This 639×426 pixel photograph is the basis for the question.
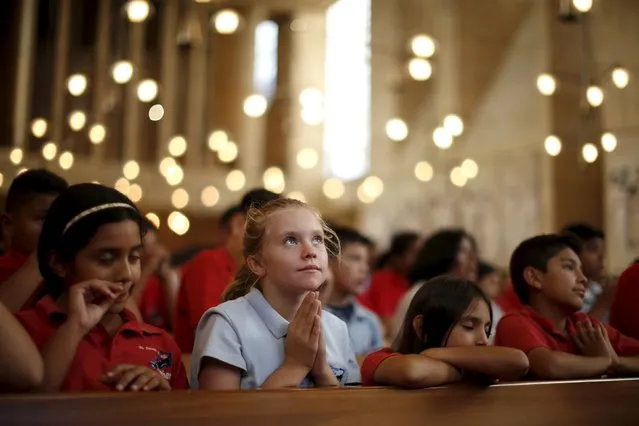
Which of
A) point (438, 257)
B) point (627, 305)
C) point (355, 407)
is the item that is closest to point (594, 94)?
point (438, 257)

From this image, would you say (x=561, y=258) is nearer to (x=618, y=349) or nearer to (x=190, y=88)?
(x=618, y=349)

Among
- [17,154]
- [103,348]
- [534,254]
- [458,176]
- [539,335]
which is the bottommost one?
[539,335]

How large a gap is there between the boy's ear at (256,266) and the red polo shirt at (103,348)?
15.4 inches

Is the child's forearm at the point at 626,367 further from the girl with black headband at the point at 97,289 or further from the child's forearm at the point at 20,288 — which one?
the child's forearm at the point at 20,288

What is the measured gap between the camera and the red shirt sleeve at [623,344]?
3475 millimetres

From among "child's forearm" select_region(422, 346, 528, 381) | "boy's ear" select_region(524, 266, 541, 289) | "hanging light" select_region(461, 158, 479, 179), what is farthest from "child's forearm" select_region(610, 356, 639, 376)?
"hanging light" select_region(461, 158, 479, 179)

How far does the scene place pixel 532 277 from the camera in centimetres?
357

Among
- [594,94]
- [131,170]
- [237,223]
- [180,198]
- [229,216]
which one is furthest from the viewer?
[180,198]

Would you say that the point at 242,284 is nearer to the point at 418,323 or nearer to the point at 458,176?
the point at 418,323

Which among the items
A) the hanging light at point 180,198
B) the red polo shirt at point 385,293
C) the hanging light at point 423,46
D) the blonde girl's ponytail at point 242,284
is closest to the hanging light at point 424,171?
the hanging light at point 180,198

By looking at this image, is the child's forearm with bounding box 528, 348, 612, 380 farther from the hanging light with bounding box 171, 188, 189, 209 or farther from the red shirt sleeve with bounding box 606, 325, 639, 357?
the hanging light with bounding box 171, 188, 189, 209

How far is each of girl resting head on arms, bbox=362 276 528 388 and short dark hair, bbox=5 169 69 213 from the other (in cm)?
165

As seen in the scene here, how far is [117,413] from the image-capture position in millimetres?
2107

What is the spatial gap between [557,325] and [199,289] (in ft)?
6.89
